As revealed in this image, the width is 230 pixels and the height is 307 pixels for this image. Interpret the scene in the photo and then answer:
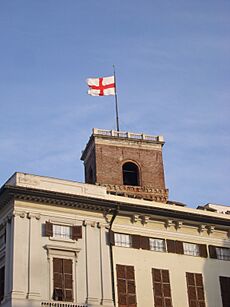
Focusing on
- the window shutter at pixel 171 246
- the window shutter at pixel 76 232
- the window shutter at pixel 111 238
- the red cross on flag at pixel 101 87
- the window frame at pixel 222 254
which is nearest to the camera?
the window shutter at pixel 76 232

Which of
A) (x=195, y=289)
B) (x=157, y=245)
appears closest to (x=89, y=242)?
(x=157, y=245)

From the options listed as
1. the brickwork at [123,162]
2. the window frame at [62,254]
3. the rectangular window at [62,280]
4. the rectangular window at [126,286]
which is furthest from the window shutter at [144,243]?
the brickwork at [123,162]

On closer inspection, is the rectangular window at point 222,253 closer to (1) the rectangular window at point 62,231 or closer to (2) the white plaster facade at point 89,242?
(2) the white plaster facade at point 89,242

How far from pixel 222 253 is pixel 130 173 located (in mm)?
18283

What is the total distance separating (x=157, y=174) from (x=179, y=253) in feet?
61.5

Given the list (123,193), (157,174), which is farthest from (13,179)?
(157,174)

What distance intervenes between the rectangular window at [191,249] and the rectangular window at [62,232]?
8.12 metres

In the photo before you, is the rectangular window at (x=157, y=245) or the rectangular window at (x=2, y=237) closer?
the rectangular window at (x=2, y=237)

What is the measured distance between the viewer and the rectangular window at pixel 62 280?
114 ft

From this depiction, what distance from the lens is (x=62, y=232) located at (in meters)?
36.6

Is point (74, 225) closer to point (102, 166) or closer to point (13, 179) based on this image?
point (13, 179)

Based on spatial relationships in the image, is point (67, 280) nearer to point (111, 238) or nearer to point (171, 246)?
point (111, 238)

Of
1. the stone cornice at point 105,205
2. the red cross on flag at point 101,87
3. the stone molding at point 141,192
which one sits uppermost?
the red cross on flag at point 101,87

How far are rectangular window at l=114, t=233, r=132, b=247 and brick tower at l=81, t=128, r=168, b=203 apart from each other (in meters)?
16.6
